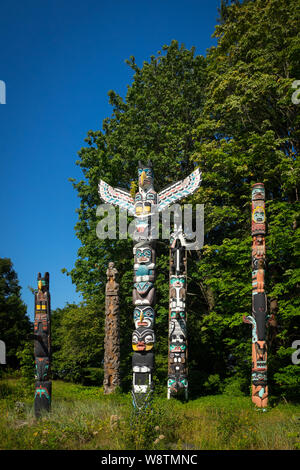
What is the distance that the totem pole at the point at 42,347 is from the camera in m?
9.61

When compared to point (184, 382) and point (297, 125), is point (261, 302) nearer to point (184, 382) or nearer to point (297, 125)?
point (184, 382)

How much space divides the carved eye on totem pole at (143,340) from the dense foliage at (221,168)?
512 cm

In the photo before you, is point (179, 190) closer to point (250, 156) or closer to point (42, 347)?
point (42, 347)

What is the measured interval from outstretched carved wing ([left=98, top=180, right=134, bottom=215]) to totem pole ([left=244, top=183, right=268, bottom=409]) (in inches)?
158

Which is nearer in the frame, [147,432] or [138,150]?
[147,432]

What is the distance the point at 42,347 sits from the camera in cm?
1000

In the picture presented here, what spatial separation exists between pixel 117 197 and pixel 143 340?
14.1ft

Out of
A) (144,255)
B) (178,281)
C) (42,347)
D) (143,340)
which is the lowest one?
(42,347)

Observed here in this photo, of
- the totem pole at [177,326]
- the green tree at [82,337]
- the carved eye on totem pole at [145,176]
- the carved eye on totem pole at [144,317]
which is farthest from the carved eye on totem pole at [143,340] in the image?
the green tree at [82,337]

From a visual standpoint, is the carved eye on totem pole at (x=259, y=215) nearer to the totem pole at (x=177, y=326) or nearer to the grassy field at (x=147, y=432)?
the totem pole at (x=177, y=326)

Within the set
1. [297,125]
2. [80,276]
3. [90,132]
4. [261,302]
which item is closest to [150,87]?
[90,132]

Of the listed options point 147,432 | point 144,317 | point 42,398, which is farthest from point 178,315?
point 147,432

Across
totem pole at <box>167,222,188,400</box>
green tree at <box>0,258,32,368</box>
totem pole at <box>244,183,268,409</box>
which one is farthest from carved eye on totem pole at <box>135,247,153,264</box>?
green tree at <box>0,258,32,368</box>

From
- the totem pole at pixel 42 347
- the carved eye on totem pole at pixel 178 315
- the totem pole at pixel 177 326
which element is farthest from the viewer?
the carved eye on totem pole at pixel 178 315
